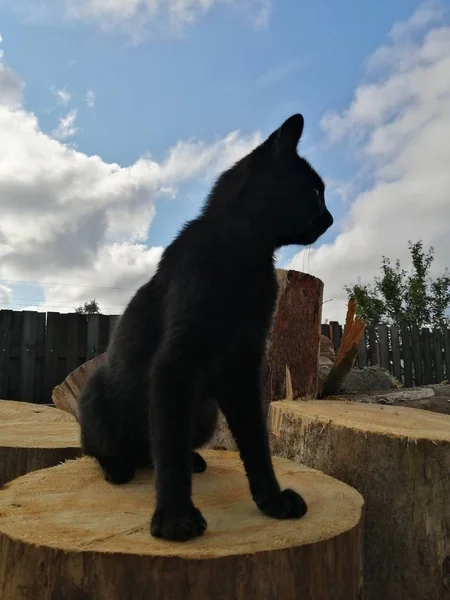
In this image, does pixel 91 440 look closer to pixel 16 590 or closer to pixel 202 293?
pixel 16 590

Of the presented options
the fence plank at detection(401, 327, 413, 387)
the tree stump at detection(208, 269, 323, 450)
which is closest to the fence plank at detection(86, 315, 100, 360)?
the tree stump at detection(208, 269, 323, 450)

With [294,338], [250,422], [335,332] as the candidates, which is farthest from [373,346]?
[250,422]

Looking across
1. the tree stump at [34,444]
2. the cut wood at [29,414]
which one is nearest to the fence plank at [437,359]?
the cut wood at [29,414]

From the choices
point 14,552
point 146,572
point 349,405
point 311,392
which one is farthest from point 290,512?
point 311,392

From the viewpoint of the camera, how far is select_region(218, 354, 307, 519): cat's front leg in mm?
2121

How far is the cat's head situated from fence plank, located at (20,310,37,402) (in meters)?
6.44

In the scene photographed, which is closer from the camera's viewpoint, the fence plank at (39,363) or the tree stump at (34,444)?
the tree stump at (34,444)

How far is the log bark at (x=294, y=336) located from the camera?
4758 mm

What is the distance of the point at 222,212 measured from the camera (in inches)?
83.4

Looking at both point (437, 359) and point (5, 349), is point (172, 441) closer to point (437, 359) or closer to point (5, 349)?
point (5, 349)

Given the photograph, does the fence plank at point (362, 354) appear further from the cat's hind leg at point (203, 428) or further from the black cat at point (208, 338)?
the black cat at point (208, 338)

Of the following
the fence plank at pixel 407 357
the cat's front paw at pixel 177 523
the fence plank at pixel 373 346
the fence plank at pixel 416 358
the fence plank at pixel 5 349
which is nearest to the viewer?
the cat's front paw at pixel 177 523

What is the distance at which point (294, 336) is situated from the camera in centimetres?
485

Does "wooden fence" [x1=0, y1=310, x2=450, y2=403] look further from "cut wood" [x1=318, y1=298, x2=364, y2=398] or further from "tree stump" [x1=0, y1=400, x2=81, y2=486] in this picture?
"tree stump" [x1=0, y1=400, x2=81, y2=486]
